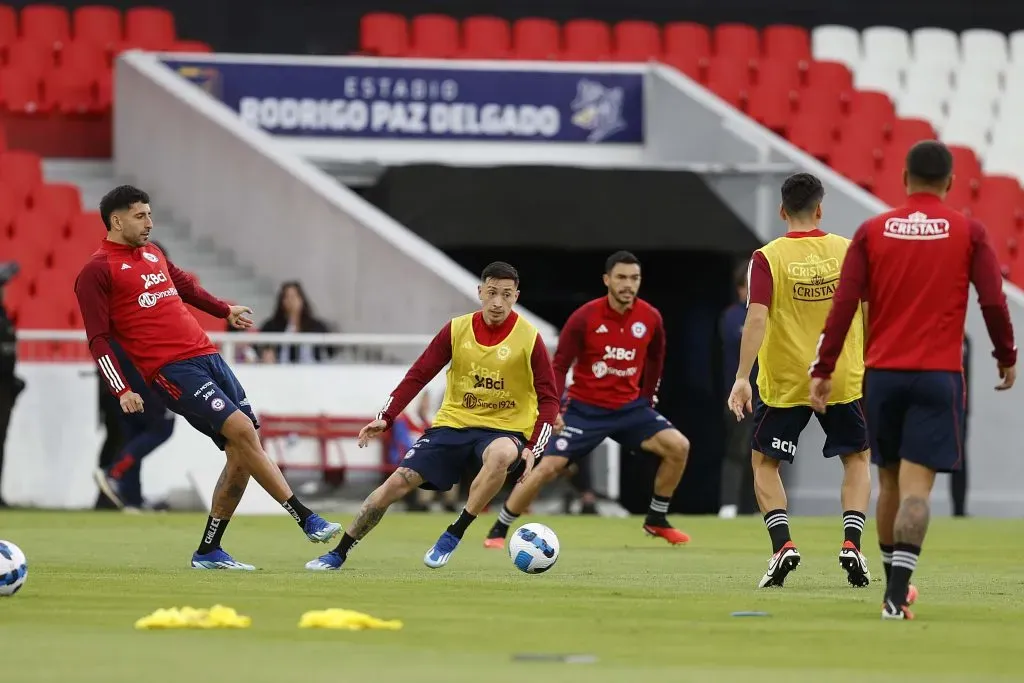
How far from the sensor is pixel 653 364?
14.7 metres

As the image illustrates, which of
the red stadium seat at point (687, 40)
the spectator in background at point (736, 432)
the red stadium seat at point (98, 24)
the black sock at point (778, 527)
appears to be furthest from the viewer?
the red stadium seat at point (687, 40)

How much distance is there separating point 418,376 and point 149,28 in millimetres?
15567

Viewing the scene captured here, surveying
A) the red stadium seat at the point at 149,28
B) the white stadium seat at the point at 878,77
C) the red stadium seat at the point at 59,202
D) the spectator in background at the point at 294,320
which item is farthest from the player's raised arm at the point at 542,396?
the white stadium seat at the point at 878,77

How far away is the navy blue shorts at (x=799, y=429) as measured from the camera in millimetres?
10469

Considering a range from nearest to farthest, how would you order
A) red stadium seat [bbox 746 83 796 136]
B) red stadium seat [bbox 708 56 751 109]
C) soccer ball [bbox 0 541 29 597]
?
soccer ball [bbox 0 541 29 597] < red stadium seat [bbox 746 83 796 136] < red stadium seat [bbox 708 56 751 109]

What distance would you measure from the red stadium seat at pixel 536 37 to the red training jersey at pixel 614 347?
12434mm

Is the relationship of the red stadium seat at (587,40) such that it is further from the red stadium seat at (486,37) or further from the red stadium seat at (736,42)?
the red stadium seat at (736,42)

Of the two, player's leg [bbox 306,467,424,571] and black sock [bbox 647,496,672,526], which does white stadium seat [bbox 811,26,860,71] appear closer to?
black sock [bbox 647,496,672,526]

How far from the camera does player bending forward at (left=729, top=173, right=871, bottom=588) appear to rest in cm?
1040

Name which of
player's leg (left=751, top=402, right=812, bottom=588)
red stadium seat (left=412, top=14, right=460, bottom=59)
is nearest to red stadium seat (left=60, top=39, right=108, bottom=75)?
red stadium seat (left=412, top=14, right=460, bottom=59)

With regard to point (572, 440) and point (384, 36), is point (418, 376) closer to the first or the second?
point (572, 440)

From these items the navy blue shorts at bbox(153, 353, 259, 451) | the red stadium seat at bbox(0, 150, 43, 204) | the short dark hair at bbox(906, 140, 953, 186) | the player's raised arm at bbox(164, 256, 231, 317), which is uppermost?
the short dark hair at bbox(906, 140, 953, 186)

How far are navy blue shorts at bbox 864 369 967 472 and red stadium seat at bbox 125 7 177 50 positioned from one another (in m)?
18.3

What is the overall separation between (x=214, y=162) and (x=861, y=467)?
1327cm
